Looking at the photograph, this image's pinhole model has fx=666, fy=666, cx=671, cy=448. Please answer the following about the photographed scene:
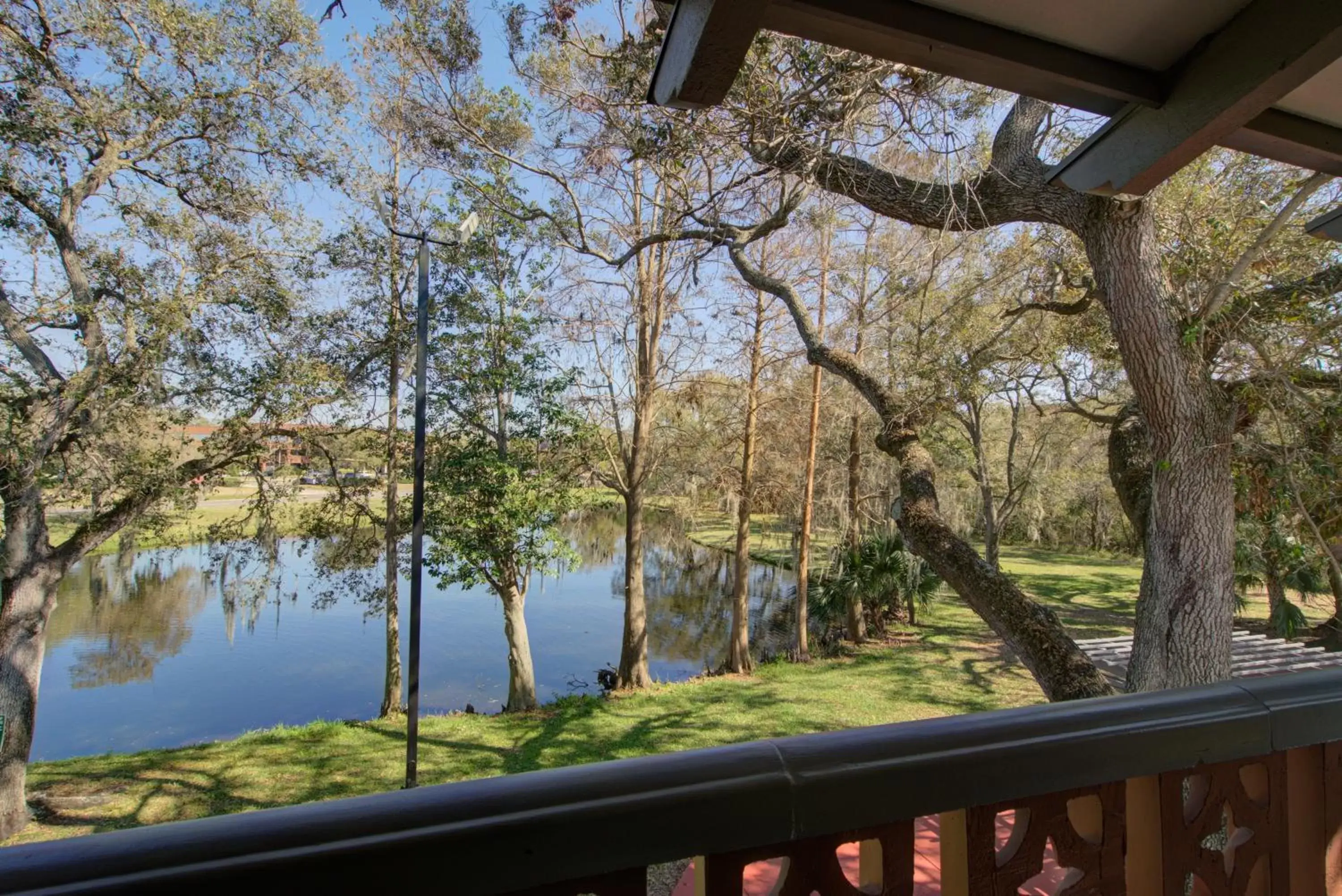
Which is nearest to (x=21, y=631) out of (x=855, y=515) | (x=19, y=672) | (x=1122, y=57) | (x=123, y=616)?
(x=19, y=672)

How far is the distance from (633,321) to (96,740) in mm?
10144

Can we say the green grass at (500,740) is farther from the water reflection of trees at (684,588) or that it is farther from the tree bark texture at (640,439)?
the water reflection of trees at (684,588)

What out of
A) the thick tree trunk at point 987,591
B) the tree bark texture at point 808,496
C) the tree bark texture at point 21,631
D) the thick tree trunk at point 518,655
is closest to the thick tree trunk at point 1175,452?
the thick tree trunk at point 987,591

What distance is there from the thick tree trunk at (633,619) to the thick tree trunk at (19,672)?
6811 millimetres

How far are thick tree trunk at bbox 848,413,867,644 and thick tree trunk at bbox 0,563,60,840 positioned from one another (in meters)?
10.8

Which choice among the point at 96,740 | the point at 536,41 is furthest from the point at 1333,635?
the point at 96,740

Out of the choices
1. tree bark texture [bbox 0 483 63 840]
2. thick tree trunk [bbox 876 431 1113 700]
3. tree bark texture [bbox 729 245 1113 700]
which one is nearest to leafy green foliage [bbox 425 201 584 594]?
tree bark texture [bbox 0 483 63 840]

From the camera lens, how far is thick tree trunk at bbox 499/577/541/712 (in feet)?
34.0

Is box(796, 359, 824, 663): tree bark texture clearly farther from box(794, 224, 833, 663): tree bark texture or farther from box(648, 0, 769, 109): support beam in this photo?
box(648, 0, 769, 109): support beam

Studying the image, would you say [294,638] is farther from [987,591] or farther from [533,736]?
[987,591]

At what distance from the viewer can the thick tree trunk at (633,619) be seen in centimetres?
1041

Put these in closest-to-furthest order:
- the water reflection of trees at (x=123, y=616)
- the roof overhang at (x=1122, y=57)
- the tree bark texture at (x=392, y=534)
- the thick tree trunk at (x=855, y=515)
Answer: the roof overhang at (x=1122, y=57) → the tree bark texture at (x=392, y=534) → the thick tree trunk at (x=855, y=515) → the water reflection of trees at (x=123, y=616)

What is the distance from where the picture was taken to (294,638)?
47.3 ft

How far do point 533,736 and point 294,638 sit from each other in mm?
8886
